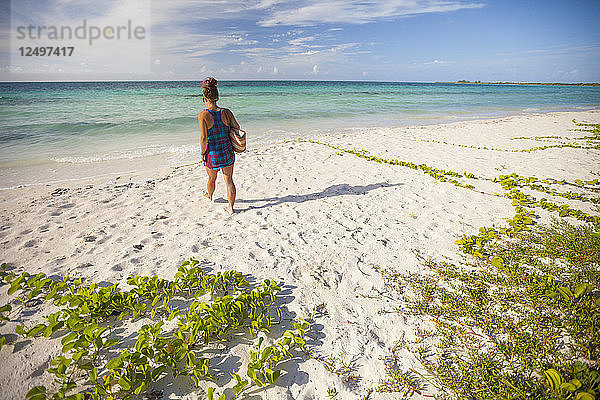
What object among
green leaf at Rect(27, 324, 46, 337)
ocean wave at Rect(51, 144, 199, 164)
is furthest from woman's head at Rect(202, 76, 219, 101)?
ocean wave at Rect(51, 144, 199, 164)

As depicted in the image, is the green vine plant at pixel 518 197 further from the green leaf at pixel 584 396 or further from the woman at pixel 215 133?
the woman at pixel 215 133

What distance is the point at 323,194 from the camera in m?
5.90

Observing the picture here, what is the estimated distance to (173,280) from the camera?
3283 millimetres

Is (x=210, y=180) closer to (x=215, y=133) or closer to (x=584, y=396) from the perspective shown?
(x=215, y=133)

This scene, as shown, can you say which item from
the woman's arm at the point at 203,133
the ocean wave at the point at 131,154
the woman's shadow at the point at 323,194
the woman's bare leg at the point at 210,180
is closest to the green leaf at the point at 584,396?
the woman's shadow at the point at 323,194

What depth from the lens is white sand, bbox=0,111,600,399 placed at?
2.39 meters

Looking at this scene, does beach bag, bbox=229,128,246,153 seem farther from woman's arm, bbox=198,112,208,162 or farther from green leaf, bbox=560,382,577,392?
green leaf, bbox=560,382,577,392

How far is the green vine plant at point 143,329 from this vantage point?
204cm

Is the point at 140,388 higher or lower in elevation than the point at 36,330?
lower

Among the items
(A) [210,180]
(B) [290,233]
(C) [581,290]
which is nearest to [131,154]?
(A) [210,180]

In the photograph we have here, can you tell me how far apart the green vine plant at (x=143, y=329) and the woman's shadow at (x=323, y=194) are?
2453 millimetres

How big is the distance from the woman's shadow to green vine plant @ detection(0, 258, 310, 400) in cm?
245

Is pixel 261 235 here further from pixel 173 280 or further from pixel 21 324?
pixel 21 324

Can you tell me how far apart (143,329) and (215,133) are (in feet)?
10.4
